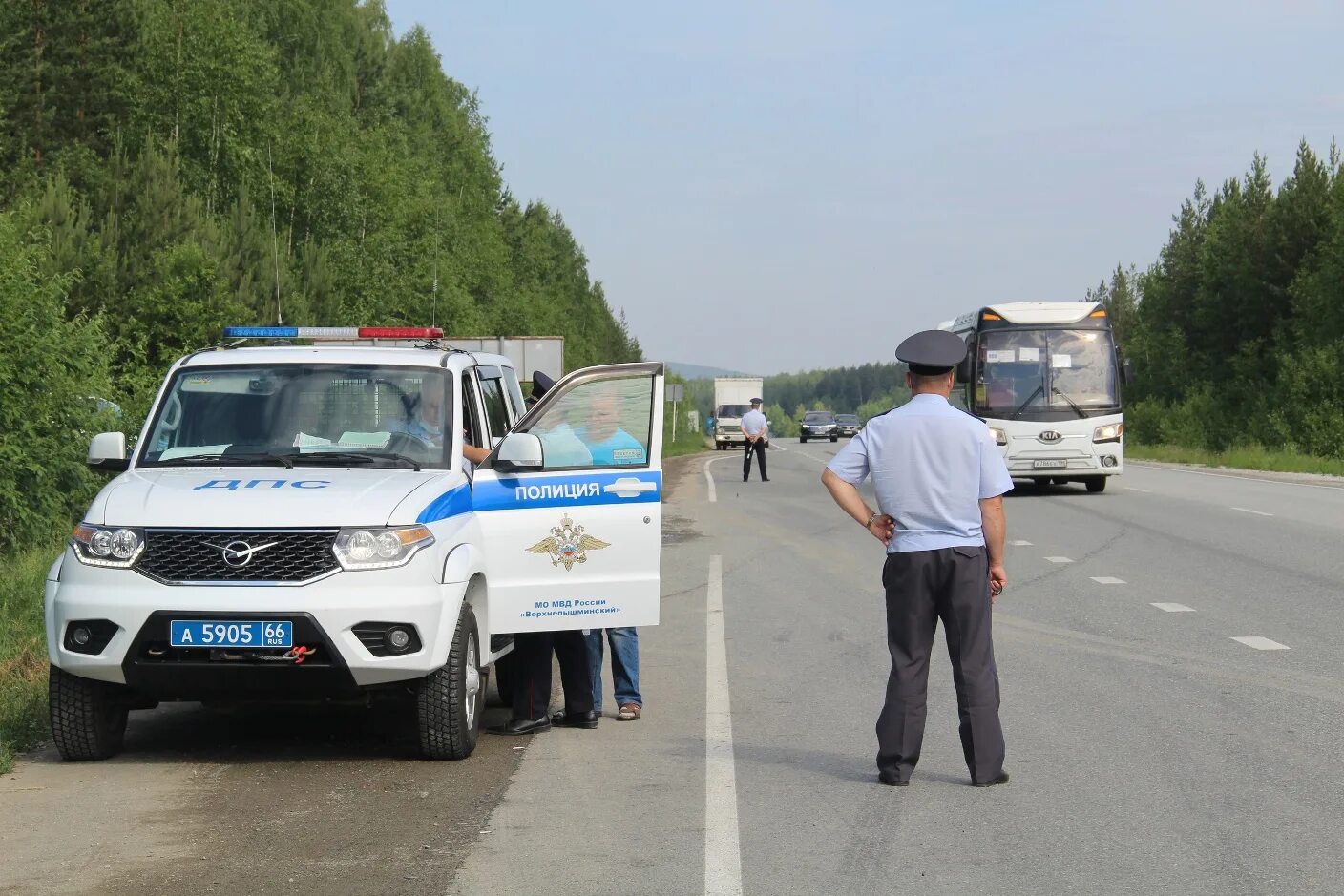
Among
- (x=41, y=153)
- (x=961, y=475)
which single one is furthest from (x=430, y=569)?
(x=41, y=153)

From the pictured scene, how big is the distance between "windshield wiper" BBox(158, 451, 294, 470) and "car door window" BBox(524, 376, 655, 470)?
4.27ft

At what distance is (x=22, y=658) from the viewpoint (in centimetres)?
1013

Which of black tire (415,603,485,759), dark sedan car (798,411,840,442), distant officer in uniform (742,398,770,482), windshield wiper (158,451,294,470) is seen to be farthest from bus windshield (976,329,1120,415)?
dark sedan car (798,411,840,442)

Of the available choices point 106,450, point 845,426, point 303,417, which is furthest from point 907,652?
point 845,426

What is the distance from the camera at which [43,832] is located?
6160 mm

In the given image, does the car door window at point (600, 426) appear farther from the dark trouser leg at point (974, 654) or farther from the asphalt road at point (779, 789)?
the dark trouser leg at point (974, 654)

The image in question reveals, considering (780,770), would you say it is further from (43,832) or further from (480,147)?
(480,147)

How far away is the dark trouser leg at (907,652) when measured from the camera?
6.67m

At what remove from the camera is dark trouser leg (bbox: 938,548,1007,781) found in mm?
6621

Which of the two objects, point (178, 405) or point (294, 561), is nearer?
point (294, 561)

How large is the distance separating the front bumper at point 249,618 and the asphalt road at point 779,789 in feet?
1.49

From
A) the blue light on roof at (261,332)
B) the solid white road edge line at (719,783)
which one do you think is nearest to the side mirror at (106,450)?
the blue light on roof at (261,332)

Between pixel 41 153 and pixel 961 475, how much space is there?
4601 cm

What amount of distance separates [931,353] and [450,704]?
2.65m
